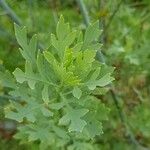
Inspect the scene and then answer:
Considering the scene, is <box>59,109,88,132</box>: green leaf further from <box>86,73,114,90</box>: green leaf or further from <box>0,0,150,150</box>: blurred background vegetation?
<box>0,0,150,150</box>: blurred background vegetation

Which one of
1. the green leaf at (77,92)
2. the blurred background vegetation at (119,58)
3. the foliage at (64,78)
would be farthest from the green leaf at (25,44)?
the blurred background vegetation at (119,58)

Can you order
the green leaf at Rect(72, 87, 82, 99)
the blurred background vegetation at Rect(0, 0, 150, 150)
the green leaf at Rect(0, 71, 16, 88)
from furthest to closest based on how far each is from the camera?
the blurred background vegetation at Rect(0, 0, 150, 150) < the green leaf at Rect(0, 71, 16, 88) < the green leaf at Rect(72, 87, 82, 99)

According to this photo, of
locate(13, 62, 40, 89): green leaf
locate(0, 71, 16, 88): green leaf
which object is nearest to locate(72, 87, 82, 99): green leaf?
locate(13, 62, 40, 89): green leaf

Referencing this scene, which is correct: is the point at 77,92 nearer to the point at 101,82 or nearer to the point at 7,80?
the point at 101,82

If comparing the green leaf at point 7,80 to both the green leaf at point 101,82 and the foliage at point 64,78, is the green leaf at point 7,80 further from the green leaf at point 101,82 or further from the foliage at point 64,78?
the green leaf at point 101,82

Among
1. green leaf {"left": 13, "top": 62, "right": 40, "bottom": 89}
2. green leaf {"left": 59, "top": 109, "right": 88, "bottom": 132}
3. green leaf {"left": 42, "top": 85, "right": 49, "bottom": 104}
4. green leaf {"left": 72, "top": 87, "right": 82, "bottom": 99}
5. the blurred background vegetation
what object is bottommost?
green leaf {"left": 59, "top": 109, "right": 88, "bottom": 132}

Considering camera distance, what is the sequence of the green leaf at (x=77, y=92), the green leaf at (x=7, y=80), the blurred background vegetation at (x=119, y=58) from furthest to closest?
the blurred background vegetation at (x=119, y=58) < the green leaf at (x=7, y=80) < the green leaf at (x=77, y=92)

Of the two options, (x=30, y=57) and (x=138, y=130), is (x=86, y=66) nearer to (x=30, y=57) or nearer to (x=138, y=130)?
(x=30, y=57)

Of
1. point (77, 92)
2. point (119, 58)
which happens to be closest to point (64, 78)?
point (77, 92)
